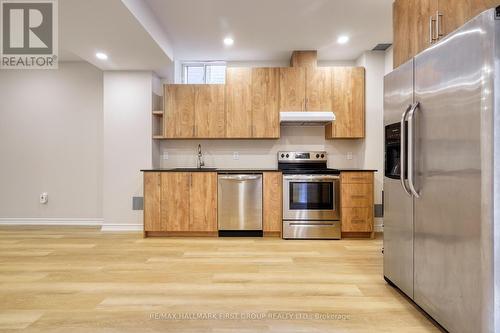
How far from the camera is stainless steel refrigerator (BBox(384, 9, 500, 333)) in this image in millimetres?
1412

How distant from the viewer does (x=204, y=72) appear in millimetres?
5027

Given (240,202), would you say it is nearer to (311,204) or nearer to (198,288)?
(311,204)

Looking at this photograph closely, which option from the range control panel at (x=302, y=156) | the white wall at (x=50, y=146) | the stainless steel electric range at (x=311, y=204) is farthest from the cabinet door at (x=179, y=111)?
the stainless steel electric range at (x=311, y=204)

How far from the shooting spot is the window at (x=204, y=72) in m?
4.98

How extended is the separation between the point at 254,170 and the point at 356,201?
4.66 feet

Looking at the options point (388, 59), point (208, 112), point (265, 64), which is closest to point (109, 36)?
point (208, 112)

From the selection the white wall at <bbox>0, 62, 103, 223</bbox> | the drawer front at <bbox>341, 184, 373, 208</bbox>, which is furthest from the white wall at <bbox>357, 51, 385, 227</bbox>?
the white wall at <bbox>0, 62, 103, 223</bbox>

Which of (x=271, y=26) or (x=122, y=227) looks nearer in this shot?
(x=271, y=26)

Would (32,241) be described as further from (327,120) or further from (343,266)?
(327,120)

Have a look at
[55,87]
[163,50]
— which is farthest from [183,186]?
[55,87]

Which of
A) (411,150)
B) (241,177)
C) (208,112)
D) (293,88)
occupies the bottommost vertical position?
(241,177)

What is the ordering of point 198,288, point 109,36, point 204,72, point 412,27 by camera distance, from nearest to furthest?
point 412,27
point 198,288
point 109,36
point 204,72

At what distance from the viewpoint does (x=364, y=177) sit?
13.4ft

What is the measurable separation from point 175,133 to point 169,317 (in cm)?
297
